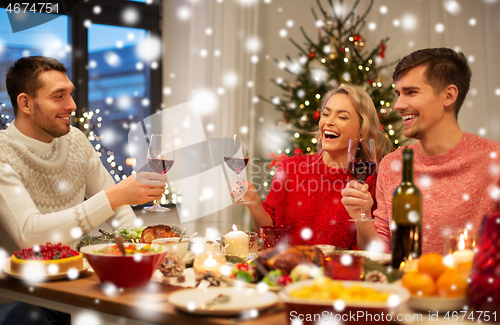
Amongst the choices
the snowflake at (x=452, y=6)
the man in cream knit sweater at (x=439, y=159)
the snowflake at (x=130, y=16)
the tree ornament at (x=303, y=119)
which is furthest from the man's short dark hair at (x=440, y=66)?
the snowflake at (x=452, y=6)

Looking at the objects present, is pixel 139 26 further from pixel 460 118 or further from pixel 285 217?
pixel 460 118

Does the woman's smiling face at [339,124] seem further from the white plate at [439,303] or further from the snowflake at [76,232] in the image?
the white plate at [439,303]

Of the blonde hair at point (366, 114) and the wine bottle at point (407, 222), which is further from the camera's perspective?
the blonde hair at point (366, 114)

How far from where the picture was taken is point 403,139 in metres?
3.99

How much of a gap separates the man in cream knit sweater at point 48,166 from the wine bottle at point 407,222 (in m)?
0.82

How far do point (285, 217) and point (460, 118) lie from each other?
2.55 meters

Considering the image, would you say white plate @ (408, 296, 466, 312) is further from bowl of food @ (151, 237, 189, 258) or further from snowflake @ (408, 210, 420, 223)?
bowl of food @ (151, 237, 189, 258)

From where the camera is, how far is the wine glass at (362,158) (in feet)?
4.23

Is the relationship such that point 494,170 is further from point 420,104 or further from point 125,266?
point 125,266

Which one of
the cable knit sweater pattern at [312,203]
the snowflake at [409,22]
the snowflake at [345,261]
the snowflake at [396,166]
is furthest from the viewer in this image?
the snowflake at [409,22]

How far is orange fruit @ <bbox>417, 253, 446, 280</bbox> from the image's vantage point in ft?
2.75

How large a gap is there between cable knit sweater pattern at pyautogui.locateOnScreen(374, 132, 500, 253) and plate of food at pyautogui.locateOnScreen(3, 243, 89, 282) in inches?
41.2

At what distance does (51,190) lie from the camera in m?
1.88

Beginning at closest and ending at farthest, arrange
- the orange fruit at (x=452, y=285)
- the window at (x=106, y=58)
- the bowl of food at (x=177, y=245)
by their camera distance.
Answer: the orange fruit at (x=452, y=285) < the bowl of food at (x=177, y=245) < the window at (x=106, y=58)
